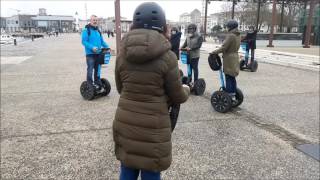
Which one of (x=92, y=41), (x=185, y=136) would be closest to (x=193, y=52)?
(x=92, y=41)

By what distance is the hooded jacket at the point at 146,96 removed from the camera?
1992 millimetres

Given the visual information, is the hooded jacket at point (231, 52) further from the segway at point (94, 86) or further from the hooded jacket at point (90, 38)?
the hooded jacket at point (90, 38)

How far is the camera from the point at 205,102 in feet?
22.2

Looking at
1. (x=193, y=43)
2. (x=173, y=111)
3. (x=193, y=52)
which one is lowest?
(x=173, y=111)

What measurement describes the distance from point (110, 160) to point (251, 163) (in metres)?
1.74

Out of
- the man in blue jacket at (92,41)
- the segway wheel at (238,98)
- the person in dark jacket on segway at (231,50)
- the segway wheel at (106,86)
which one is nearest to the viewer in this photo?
the person in dark jacket on segway at (231,50)

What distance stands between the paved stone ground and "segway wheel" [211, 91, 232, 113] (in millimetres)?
126

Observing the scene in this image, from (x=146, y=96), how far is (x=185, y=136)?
8.84 feet

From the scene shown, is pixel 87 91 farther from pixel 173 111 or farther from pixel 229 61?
pixel 173 111

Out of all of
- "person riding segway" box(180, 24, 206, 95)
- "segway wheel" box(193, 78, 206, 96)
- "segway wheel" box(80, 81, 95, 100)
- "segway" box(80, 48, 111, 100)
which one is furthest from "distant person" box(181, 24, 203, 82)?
"segway wheel" box(80, 81, 95, 100)

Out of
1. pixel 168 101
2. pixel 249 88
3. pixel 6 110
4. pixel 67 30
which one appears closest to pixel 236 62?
pixel 249 88

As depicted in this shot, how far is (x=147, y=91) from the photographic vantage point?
2066 millimetres

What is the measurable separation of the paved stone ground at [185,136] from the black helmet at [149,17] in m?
1.93

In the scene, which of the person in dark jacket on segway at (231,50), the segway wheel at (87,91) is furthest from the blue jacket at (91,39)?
the person in dark jacket on segway at (231,50)
